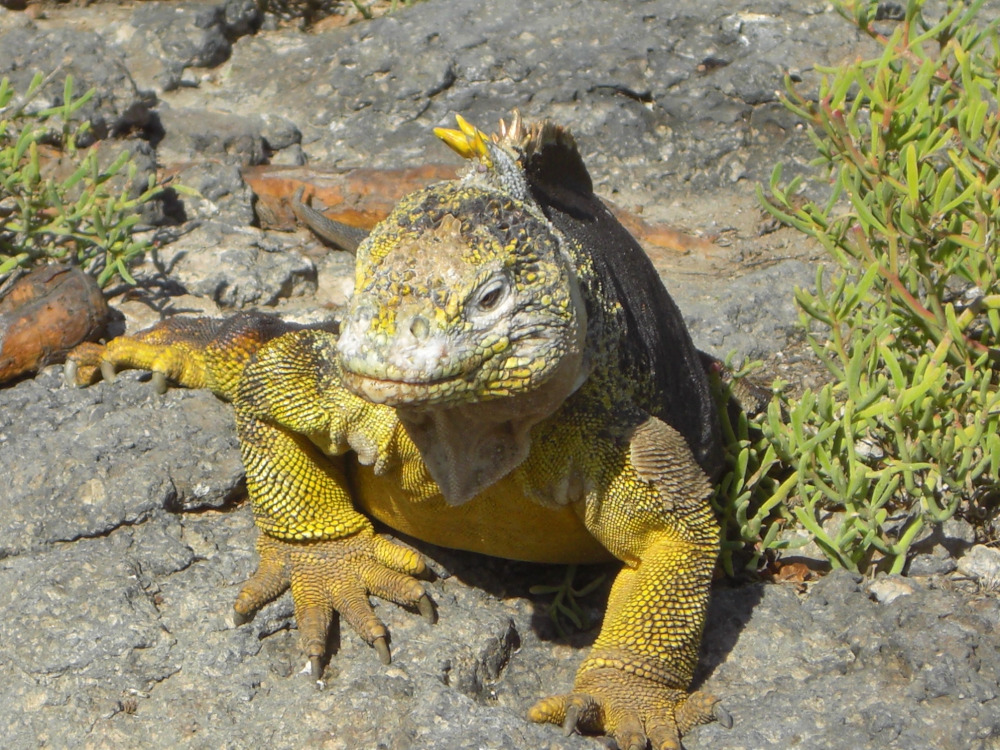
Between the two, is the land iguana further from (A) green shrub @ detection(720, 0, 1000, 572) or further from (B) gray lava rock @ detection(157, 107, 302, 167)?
(B) gray lava rock @ detection(157, 107, 302, 167)

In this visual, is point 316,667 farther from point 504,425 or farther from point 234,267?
point 234,267

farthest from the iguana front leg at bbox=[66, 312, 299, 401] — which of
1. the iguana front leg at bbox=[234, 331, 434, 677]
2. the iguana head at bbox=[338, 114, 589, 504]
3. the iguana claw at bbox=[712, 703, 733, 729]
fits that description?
the iguana claw at bbox=[712, 703, 733, 729]

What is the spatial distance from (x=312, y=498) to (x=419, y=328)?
4.23ft

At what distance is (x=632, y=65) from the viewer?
631cm

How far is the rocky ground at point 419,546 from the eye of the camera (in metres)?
2.74

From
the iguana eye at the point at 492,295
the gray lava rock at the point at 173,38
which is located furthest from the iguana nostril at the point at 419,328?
the gray lava rock at the point at 173,38

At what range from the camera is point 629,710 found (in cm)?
283

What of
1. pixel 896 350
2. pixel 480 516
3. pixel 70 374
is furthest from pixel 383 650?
pixel 896 350

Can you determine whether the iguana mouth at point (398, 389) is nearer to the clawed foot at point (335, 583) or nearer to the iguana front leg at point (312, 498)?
the iguana front leg at point (312, 498)

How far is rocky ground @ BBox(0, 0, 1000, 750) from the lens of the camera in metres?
2.74

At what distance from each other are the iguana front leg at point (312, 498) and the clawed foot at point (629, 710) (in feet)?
1.64

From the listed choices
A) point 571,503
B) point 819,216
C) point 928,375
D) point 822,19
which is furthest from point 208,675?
point 822,19

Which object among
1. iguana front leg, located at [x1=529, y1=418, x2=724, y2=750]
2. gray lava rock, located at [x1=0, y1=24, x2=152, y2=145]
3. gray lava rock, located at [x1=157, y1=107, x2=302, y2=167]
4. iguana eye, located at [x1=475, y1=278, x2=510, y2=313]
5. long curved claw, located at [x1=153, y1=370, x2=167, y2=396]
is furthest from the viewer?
gray lava rock, located at [x1=157, y1=107, x2=302, y2=167]

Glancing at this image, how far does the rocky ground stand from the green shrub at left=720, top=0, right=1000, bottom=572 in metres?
0.19
